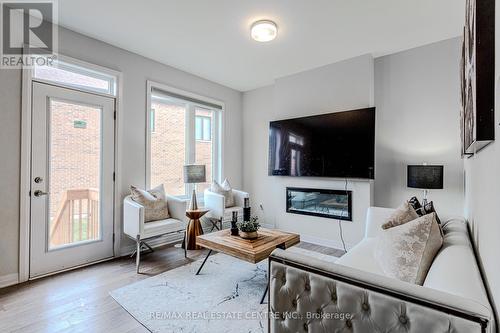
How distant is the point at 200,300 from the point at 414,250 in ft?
5.86

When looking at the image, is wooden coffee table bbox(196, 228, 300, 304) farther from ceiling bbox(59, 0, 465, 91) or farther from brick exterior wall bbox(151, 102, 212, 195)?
ceiling bbox(59, 0, 465, 91)

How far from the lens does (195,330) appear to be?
1.88m

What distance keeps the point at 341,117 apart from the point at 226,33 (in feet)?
6.40

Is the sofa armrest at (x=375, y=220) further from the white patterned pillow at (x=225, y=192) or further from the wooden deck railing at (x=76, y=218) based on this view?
the wooden deck railing at (x=76, y=218)

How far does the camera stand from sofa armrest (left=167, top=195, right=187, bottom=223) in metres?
3.44

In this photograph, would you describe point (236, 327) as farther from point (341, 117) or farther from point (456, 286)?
point (341, 117)

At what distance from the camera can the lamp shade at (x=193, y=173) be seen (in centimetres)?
377

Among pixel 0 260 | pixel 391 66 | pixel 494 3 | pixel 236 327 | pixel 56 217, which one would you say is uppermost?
pixel 391 66

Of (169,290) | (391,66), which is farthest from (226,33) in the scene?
(169,290)

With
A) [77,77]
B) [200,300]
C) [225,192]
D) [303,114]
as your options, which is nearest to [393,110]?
[303,114]

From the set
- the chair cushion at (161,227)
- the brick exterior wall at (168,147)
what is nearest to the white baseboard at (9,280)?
the chair cushion at (161,227)

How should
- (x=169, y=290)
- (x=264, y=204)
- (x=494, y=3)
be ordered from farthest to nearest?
1. (x=264, y=204)
2. (x=169, y=290)
3. (x=494, y=3)

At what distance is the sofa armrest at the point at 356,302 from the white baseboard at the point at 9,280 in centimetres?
284

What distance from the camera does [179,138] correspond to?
14.3ft
